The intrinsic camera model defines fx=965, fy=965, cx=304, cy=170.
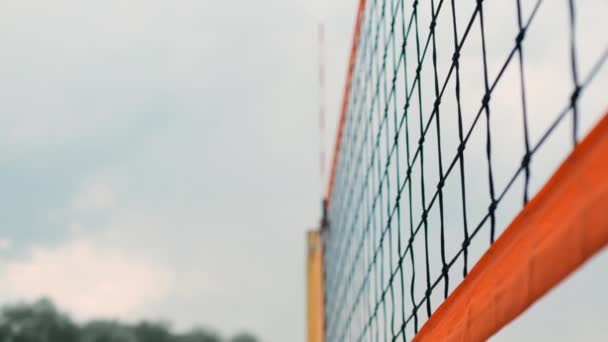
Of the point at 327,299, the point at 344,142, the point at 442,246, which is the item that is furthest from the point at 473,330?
the point at 327,299

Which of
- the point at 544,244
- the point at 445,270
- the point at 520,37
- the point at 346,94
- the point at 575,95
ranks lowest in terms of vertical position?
the point at 544,244

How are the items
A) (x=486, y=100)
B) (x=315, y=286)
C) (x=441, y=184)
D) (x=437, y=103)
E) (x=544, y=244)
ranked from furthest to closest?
(x=315, y=286) < (x=437, y=103) < (x=441, y=184) < (x=486, y=100) < (x=544, y=244)

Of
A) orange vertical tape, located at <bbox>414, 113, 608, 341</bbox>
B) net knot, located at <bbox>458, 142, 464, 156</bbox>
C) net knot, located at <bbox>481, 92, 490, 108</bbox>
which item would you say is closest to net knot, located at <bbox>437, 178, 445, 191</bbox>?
net knot, located at <bbox>458, 142, 464, 156</bbox>

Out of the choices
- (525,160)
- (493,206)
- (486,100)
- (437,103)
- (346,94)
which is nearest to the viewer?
(525,160)

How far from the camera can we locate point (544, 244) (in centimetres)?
174

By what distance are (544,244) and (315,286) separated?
711cm

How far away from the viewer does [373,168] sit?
5.63 m

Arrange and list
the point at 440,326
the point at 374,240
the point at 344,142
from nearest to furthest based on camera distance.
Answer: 1. the point at 440,326
2. the point at 374,240
3. the point at 344,142

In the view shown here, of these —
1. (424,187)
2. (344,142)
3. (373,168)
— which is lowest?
(424,187)

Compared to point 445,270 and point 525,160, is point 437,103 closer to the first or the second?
point 445,270

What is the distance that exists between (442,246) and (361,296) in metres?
2.90

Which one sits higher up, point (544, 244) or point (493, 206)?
point (493, 206)

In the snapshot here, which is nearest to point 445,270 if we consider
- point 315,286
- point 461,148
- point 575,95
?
point 461,148

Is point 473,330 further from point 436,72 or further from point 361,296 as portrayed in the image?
point 361,296
